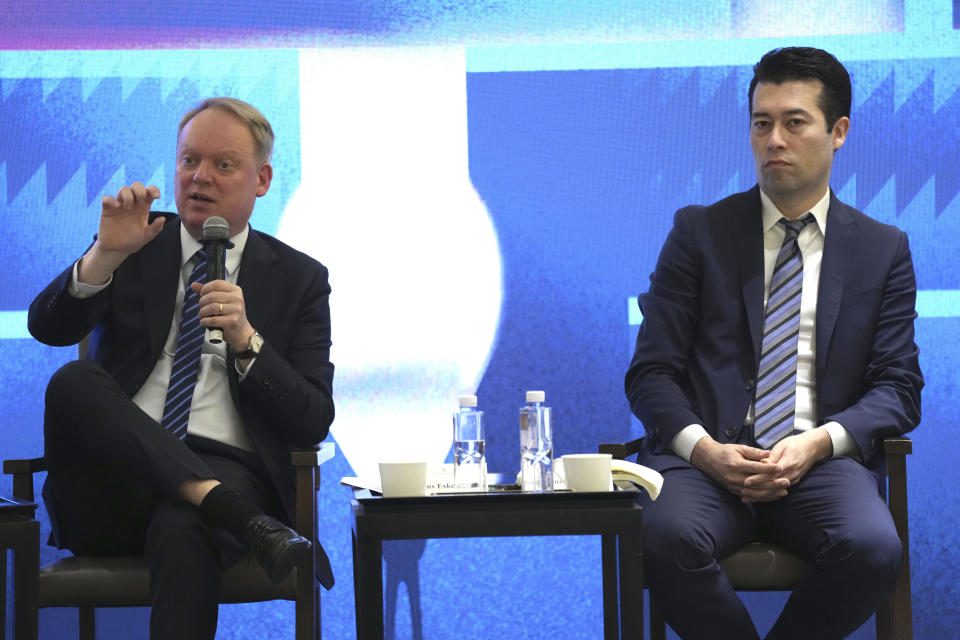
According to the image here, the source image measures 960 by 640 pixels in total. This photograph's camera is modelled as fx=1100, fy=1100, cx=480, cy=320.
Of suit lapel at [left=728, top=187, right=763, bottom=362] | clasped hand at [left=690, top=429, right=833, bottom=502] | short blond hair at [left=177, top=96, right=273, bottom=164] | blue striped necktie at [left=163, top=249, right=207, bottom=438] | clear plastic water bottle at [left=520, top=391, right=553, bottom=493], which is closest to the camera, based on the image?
clear plastic water bottle at [left=520, top=391, right=553, bottom=493]

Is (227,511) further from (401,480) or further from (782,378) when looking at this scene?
(782,378)

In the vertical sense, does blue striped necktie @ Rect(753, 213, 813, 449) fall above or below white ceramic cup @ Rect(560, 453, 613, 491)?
above

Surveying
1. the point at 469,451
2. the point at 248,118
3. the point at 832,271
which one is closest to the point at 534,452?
the point at 469,451

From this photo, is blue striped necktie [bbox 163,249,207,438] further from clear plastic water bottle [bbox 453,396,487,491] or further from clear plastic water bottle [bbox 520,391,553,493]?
clear plastic water bottle [bbox 520,391,553,493]

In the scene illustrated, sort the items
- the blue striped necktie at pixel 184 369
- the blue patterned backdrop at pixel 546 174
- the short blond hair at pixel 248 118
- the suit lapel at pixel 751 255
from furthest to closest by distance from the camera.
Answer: the blue patterned backdrop at pixel 546 174 < the short blond hair at pixel 248 118 < the suit lapel at pixel 751 255 < the blue striped necktie at pixel 184 369

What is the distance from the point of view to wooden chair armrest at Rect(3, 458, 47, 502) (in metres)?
2.42

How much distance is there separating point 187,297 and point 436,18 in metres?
1.27

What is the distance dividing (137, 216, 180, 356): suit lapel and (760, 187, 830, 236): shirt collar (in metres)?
1.39

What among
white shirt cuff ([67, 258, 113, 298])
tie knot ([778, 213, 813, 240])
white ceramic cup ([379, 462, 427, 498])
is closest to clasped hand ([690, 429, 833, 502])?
tie knot ([778, 213, 813, 240])

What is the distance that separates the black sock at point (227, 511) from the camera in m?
2.06

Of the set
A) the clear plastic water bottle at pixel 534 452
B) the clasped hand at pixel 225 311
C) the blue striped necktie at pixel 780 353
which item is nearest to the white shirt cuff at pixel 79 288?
the clasped hand at pixel 225 311

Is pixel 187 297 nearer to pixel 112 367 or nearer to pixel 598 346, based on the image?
pixel 112 367

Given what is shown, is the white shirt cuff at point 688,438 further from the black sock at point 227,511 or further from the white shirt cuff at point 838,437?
the black sock at point 227,511

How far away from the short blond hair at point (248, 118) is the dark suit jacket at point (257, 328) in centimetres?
22
